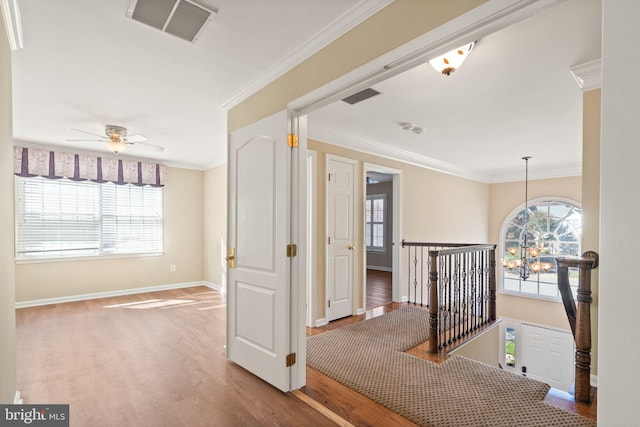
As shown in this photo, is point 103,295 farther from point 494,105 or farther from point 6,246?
point 494,105

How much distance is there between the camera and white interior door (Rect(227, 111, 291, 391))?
2318 mm

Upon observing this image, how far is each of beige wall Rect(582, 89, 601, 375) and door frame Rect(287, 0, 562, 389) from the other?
170cm

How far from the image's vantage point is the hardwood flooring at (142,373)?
6.82 ft

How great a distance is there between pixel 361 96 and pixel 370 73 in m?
1.39

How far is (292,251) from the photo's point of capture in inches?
90.7

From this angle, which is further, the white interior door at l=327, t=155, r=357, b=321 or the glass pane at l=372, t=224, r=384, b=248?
the glass pane at l=372, t=224, r=384, b=248

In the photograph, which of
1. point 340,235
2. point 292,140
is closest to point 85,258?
point 340,235

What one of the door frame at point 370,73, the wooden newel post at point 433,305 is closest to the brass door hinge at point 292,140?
the door frame at point 370,73

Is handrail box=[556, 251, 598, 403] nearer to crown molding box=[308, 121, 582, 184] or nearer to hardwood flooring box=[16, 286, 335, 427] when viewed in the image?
hardwood flooring box=[16, 286, 335, 427]

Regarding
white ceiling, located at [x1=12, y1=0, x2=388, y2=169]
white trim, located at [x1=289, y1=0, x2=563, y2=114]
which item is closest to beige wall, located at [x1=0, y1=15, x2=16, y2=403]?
white ceiling, located at [x1=12, y1=0, x2=388, y2=169]

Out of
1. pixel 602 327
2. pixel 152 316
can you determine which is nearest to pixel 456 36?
pixel 602 327

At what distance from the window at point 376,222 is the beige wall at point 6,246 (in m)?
7.93

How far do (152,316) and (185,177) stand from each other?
3048 millimetres

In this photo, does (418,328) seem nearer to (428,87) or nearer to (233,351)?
(233,351)
